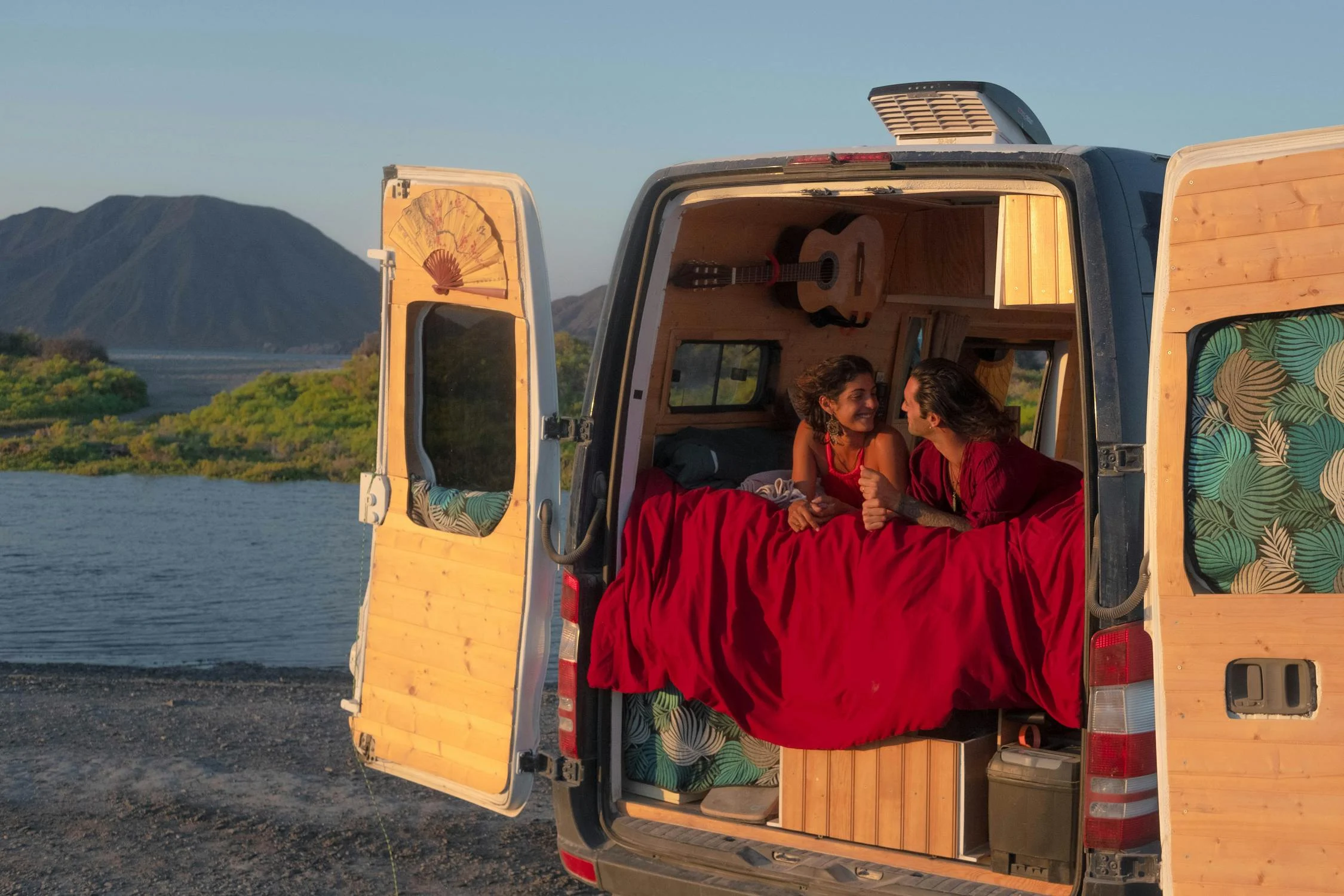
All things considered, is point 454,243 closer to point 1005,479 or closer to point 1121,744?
point 1005,479

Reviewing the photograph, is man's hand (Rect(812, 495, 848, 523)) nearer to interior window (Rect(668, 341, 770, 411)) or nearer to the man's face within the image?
the man's face

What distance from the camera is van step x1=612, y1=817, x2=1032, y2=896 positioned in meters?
3.81

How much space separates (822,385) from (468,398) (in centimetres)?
123

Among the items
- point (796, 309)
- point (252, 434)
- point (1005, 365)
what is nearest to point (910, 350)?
point (1005, 365)

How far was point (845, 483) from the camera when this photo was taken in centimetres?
512

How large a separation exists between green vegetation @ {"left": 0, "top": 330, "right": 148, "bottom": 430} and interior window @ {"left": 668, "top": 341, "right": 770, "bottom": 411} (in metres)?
34.7

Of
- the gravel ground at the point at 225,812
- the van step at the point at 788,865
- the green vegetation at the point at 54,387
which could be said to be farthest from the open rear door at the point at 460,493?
the green vegetation at the point at 54,387

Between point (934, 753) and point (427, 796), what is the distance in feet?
11.2

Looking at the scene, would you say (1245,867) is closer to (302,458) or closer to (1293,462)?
(1293,462)

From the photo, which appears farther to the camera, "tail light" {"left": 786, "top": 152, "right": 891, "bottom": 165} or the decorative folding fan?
the decorative folding fan

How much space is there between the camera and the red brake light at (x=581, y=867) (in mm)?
4301

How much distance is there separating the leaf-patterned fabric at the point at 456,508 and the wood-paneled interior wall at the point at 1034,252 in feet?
5.66

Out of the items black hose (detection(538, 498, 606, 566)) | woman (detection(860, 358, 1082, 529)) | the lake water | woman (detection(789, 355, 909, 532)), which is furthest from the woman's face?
the lake water

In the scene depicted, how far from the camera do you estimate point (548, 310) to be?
4637mm
